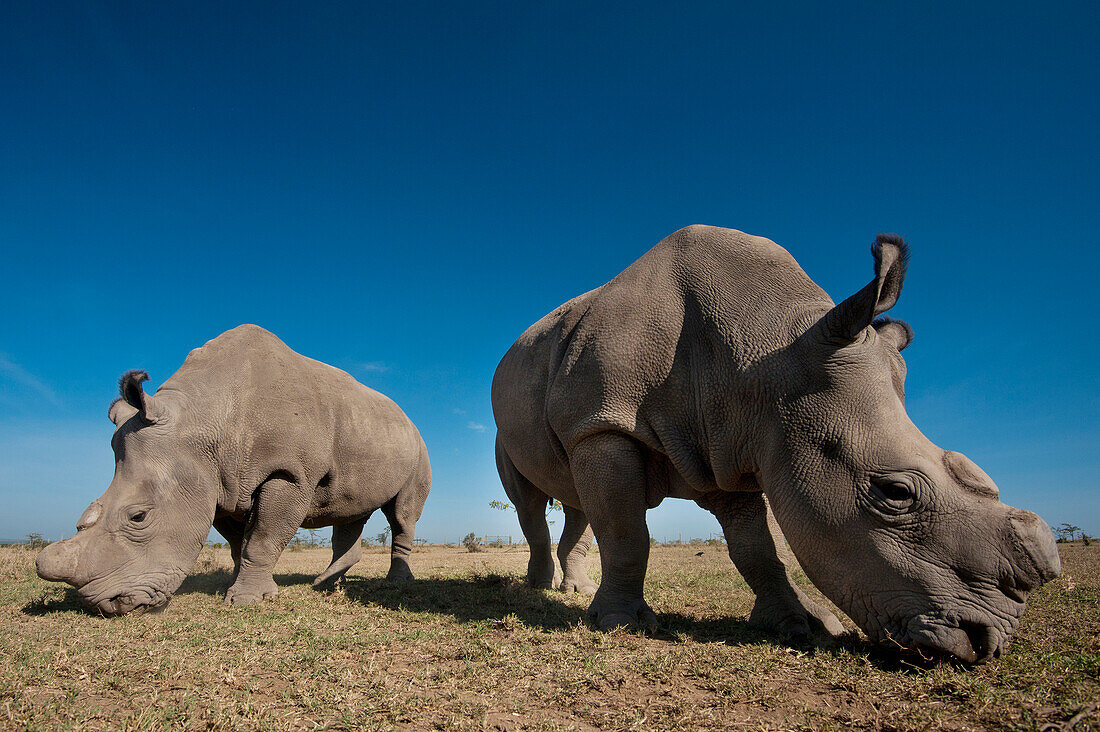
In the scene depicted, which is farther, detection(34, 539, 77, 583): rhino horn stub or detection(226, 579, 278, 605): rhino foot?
detection(226, 579, 278, 605): rhino foot

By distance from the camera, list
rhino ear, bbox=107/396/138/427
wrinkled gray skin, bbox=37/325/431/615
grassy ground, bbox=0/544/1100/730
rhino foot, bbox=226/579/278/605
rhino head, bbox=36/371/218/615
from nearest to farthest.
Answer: grassy ground, bbox=0/544/1100/730 < rhino head, bbox=36/371/218/615 < wrinkled gray skin, bbox=37/325/431/615 < rhino foot, bbox=226/579/278/605 < rhino ear, bbox=107/396/138/427

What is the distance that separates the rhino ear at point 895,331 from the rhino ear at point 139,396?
638 cm

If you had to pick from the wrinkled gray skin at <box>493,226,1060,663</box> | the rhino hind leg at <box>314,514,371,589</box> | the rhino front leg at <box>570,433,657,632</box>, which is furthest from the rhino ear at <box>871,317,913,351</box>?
the rhino hind leg at <box>314,514,371,589</box>

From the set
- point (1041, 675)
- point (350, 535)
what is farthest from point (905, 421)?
point (350, 535)

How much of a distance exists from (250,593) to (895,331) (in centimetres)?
→ 645

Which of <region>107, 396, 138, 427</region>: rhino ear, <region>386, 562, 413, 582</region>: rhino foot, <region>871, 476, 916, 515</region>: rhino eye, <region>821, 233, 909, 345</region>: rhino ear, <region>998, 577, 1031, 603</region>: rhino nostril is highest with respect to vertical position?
<region>821, 233, 909, 345</region>: rhino ear

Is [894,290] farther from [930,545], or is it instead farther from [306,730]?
[306,730]

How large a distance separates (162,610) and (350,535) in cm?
347

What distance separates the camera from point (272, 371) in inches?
280

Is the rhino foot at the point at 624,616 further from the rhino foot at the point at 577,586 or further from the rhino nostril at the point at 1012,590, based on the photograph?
the rhino foot at the point at 577,586

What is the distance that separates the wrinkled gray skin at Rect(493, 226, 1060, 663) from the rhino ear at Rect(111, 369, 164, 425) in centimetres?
371

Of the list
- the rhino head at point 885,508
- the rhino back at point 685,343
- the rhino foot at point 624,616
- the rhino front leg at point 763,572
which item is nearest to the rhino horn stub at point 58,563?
the rhino back at point 685,343

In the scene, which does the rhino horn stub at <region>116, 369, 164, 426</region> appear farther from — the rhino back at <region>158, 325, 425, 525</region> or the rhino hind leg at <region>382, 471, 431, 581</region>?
the rhino hind leg at <region>382, 471, 431, 581</region>

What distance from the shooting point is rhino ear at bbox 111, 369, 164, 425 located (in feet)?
18.8
